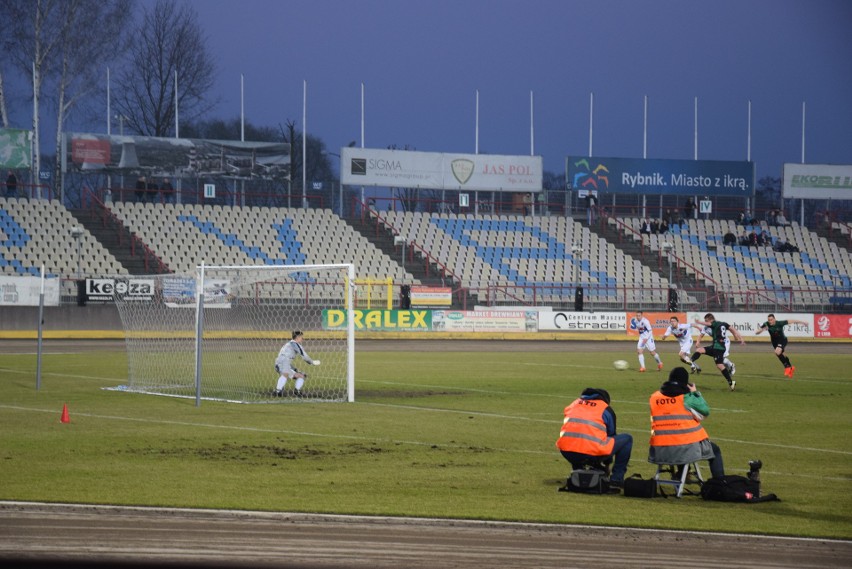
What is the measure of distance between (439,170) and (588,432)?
5849 cm

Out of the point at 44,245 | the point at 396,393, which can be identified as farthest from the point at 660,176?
the point at 396,393

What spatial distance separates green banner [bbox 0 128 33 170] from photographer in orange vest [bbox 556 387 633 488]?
177 ft

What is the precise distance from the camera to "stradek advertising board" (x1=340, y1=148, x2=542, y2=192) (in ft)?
229

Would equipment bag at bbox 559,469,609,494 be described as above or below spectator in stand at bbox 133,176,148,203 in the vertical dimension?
below

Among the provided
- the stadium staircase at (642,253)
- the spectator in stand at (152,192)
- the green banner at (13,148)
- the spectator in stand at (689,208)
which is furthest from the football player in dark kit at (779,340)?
the green banner at (13,148)

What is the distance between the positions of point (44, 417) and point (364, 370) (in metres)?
14.7

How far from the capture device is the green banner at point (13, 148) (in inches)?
2405

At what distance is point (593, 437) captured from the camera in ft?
45.0

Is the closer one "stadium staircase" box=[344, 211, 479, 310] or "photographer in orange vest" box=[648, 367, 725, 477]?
"photographer in orange vest" box=[648, 367, 725, 477]

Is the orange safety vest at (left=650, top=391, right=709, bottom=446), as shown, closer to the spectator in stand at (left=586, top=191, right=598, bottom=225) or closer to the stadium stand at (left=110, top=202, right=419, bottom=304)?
the stadium stand at (left=110, top=202, right=419, bottom=304)

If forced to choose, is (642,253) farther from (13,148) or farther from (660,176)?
(13,148)

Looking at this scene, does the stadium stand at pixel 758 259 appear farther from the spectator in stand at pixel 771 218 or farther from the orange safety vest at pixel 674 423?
the orange safety vest at pixel 674 423

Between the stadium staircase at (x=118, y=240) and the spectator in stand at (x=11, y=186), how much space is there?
3253 mm

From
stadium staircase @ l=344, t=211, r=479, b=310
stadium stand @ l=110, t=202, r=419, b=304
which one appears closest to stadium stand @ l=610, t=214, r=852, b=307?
stadium staircase @ l=344, t=211, r=479, b=310
